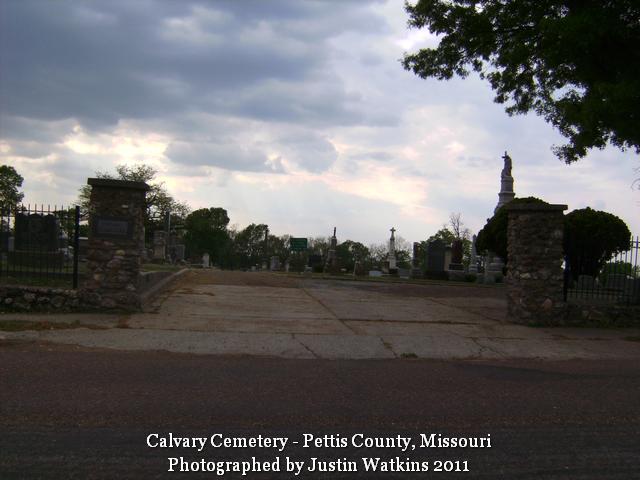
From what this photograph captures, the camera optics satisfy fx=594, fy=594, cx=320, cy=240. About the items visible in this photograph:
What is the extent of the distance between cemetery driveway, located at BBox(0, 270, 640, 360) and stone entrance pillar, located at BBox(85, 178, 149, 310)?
481 mm

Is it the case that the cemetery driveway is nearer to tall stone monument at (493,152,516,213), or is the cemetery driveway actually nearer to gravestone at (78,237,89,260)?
gravestone at (78,237,89,260)

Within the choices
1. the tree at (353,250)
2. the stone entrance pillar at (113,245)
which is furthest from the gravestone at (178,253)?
the tree at (353,250)

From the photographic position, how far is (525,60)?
44.9 ft

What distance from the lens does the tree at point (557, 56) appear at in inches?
444

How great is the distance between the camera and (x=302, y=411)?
17.8 ft

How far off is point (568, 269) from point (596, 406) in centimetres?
692

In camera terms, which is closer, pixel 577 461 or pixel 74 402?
pixel 577 461

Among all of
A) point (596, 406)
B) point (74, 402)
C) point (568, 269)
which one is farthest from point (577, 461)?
point (568, 269)

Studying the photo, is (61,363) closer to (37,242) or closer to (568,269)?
(37,242)

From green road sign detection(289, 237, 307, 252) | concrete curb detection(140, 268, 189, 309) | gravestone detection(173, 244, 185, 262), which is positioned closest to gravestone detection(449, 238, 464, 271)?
green road sign detection(289, 237, 307, 252)

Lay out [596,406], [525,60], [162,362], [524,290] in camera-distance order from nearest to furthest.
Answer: [596,406] < [162,362] < [524,290] < [525,60]

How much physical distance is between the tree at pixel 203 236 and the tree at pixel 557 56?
76816 mm

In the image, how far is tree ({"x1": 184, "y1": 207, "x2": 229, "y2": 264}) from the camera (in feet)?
302

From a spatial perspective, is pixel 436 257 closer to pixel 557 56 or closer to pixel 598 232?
pixel 598 232
